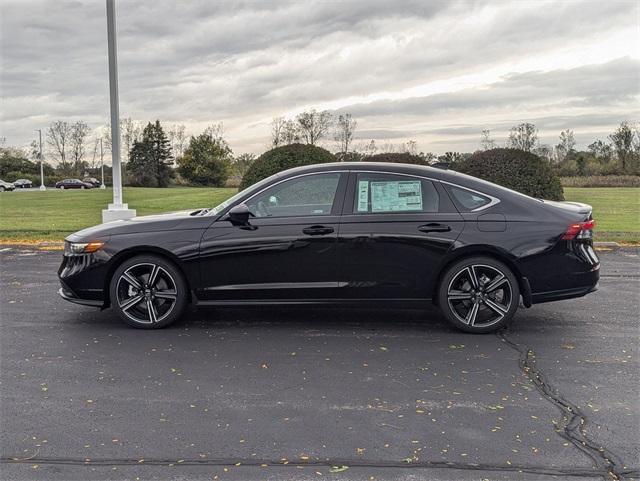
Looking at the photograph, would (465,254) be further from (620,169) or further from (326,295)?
(620,169)

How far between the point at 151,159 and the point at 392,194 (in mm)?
76680

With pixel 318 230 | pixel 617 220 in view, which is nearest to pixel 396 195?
pixel 318 230

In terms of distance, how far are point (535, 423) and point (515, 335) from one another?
219 centimetres

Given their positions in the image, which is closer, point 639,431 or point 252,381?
point 639,431

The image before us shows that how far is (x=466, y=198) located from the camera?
20.2ft

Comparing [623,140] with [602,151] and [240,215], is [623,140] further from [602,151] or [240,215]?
[240,215]

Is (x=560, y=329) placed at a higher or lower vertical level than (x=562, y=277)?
lower

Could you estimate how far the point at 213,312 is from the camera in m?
6.89

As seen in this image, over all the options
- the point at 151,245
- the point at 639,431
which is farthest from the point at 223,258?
the point at 639,431

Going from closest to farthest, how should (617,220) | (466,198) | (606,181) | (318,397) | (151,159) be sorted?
(318,397)
(466,198)
(617,220)
(606,181)
(151,159)

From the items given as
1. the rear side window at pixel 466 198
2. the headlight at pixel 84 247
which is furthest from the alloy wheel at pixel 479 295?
the headlight at pixel 84 247

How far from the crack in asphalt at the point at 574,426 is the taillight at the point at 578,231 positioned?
132 centimetres

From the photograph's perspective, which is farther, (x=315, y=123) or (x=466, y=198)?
(x=315, y=123)

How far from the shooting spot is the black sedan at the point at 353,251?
5.99m
